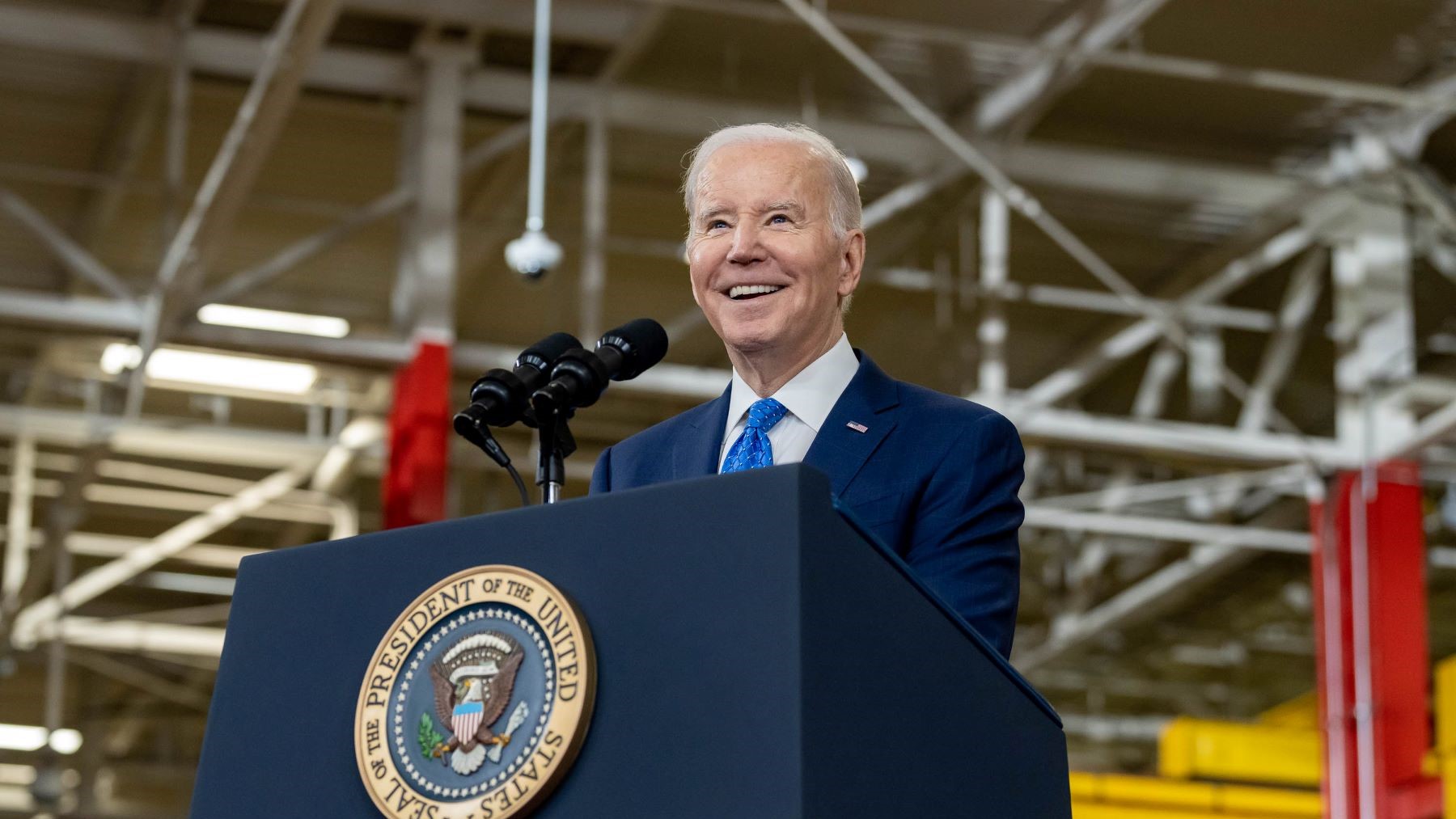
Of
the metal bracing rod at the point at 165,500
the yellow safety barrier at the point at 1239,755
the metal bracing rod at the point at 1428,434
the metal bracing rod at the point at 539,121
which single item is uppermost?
the metal bracing rod at the point at 165,500

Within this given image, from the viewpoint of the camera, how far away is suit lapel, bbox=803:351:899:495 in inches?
70.6

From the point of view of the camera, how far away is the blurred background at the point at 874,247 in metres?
10.2

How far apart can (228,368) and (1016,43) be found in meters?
6.13

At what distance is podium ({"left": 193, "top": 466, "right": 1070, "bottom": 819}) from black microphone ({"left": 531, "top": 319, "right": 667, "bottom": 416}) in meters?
0.30

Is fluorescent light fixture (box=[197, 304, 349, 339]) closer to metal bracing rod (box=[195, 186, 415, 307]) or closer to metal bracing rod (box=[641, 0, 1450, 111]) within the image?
metal bracing rod (box=[195, 186, 415, 307])

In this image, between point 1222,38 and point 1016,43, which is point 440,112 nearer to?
point 1016,43

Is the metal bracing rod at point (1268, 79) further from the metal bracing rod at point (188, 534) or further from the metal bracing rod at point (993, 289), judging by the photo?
the metal bracing rod at point (188, 534)

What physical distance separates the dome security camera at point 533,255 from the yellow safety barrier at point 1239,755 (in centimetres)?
755

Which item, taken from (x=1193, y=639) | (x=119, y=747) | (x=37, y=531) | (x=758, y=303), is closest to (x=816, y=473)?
(x=758, y=303)

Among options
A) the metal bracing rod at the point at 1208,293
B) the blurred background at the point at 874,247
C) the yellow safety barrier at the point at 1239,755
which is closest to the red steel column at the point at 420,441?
the blurred background at the point at 874,247

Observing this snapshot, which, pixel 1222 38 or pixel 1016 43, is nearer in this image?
pixel 1016 43

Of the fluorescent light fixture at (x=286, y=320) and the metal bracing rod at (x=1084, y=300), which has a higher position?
the fluorescent light fixture at (x=286, y=320)

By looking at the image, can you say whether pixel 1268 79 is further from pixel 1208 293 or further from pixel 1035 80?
pixel 1208 293

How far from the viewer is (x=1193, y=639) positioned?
1970 centimetres
